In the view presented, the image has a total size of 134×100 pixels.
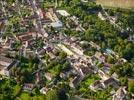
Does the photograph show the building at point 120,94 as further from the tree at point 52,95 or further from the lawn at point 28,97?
the lawn at point 28,97

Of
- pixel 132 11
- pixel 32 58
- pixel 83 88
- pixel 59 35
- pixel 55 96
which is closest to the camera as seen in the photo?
pixel 55 96

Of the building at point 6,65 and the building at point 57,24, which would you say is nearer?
the building at point 6,65

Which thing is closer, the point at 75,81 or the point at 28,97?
the point at 28,97

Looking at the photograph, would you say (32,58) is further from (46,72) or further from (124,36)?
(124,36)

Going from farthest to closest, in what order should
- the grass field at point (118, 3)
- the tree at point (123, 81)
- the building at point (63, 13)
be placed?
1. the grass field at point (118, 3)
2. the building at point (63, 13)
3. the tree at point (123, 81)

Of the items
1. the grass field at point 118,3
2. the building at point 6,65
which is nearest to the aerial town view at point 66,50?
the building at point 6,65

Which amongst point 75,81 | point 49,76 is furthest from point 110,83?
point 49,76

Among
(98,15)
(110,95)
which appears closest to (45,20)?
(98,15)

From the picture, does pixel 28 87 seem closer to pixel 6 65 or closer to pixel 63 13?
pixel 6 65
